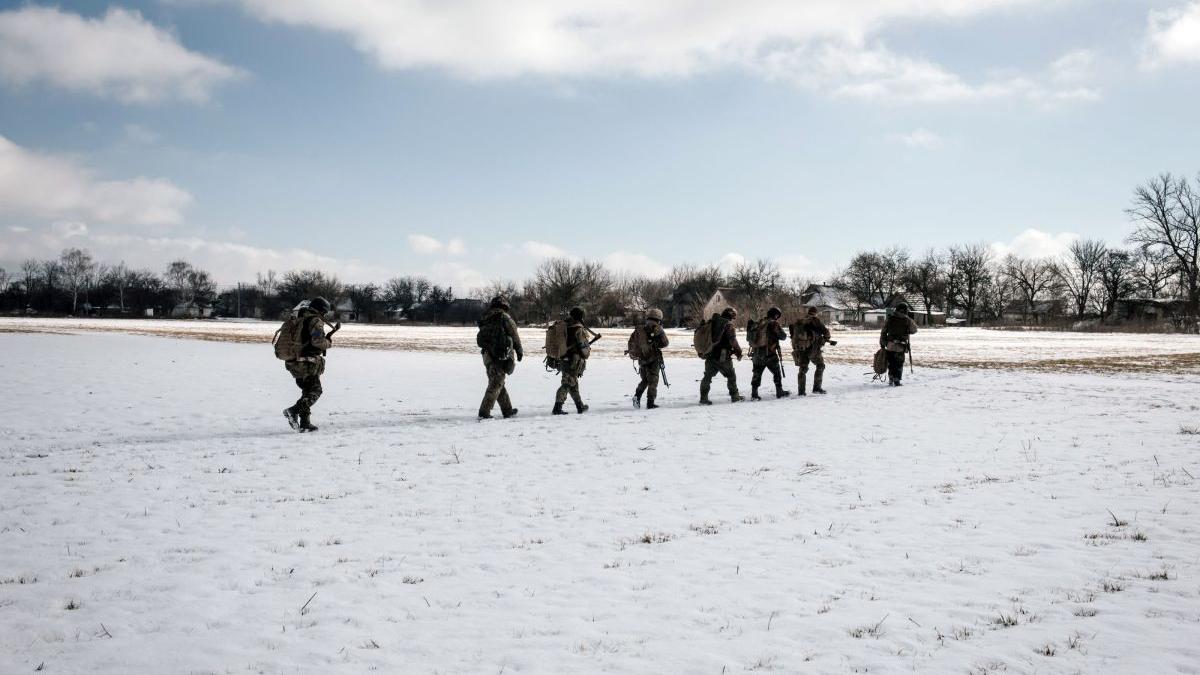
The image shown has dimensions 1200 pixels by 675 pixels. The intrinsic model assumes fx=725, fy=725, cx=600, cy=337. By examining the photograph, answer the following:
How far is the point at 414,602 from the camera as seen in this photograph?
4578 millimetres

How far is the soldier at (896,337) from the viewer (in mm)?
17516

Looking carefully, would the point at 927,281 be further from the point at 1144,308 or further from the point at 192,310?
the point at 192,310

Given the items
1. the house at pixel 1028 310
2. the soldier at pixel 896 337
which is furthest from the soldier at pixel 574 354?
the house at pixel 1028 310

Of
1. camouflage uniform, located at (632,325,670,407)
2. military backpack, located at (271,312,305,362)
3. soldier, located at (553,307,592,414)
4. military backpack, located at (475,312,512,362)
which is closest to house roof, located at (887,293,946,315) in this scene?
camouflage uniform, located at (632,325,670,407)

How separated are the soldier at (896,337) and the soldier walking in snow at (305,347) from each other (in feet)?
41.5

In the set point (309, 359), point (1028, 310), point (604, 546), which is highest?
point (1028, 310)

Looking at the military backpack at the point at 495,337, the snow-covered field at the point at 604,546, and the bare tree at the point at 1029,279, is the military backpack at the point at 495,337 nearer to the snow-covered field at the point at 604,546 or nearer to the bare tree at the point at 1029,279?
the snow-covered field at the point at 604,546

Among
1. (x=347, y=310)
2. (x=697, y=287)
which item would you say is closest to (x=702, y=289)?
(x=697, y=287)

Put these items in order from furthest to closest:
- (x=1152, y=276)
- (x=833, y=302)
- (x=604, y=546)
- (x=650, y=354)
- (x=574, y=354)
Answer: (x=833, y=302), (x=1152, y=276), (x=650, y=354), (x=574, y=354), (x=604, y=546)

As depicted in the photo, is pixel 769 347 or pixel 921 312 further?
pixel 921 312

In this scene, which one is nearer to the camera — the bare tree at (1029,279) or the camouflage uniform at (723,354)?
the camouflage uniform at (723,354)

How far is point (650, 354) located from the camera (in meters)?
14.1

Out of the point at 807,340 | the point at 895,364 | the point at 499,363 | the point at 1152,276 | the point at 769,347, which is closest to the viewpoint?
the point at 499,363

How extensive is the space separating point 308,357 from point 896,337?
44.5 ft
